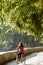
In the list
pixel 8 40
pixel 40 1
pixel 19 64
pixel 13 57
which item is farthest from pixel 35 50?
pixel 40 1

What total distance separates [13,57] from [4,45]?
17.1 metres

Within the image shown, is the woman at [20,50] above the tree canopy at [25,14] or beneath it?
beneath

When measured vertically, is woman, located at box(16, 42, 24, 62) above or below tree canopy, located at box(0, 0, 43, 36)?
below

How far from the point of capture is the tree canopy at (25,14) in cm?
805

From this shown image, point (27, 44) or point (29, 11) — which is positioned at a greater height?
point (29, 11)

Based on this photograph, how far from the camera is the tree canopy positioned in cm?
805

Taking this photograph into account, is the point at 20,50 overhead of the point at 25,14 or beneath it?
beneath

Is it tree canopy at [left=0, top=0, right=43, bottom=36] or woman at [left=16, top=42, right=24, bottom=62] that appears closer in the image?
tree canopy at [left=0, top=0, right=43, bottom=36]

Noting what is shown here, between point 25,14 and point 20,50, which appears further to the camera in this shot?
point 20,50

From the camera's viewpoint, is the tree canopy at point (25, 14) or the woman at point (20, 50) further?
the woman at point (20, 50)

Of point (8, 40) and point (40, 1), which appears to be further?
point (8, 40)

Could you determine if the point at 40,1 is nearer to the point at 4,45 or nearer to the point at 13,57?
the point at 13,57

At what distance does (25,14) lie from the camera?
8.52 m

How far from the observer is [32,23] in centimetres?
870
